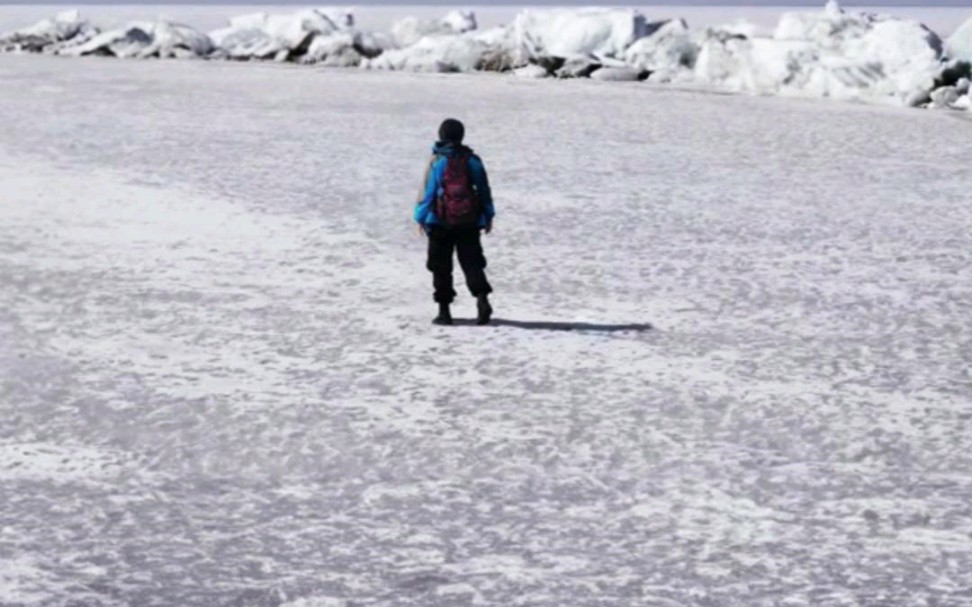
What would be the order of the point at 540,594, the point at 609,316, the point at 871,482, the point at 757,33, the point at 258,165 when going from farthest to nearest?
the point at 757,33 < the point at 258,165 < the point at 609,316 < the point at 871,482 < the point at 540,594

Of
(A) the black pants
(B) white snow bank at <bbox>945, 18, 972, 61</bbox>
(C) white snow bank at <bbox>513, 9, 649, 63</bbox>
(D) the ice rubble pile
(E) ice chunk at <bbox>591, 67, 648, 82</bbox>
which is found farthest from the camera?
(C) white snow bank at <bbox>513, 9, 649, 63</bbox>

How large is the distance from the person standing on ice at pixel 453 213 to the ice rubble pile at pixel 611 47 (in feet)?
45.0

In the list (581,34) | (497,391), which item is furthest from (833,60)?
(497,391)

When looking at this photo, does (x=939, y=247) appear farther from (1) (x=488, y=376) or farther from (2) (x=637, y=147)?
(2) (x=637, y=147)

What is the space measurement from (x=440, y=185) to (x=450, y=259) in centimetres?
36

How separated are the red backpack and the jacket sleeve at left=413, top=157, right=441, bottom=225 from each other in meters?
0.03

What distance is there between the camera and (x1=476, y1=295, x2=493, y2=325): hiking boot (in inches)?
306

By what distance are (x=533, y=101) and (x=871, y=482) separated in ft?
51.5

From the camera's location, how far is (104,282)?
28.5 ft

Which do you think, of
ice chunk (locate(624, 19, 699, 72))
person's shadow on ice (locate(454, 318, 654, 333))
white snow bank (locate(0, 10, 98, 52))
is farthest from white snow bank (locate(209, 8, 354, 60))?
person's shadow on ice (locate(454, 318, 654, 333))

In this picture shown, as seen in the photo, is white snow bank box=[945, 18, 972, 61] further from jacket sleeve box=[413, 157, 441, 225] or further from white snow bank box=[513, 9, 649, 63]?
jacket sleeve box=[413, 157, 441, 225]

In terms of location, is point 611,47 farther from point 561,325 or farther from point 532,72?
point 561,325

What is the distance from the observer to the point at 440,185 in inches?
300

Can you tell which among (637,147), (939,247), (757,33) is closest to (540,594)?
(939,247)
